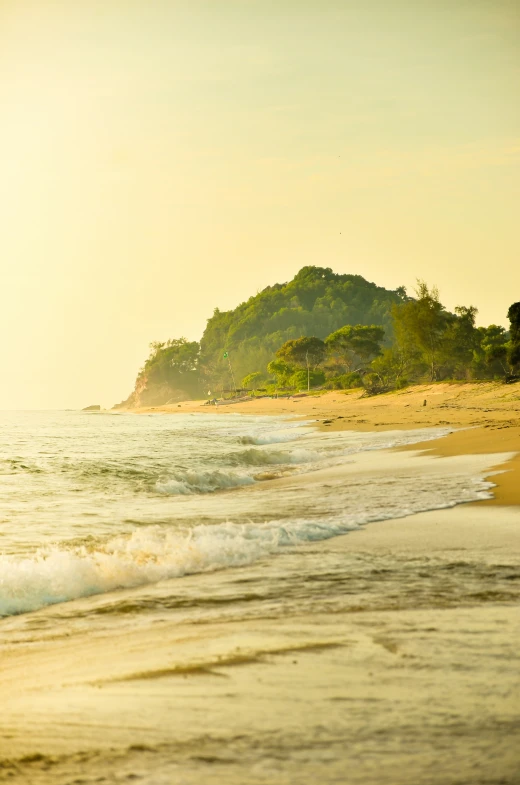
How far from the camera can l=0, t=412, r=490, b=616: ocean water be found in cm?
679

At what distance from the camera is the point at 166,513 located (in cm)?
1134

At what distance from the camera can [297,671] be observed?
373cm

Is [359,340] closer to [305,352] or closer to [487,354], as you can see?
[305,352]

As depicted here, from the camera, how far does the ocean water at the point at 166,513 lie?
679 centimetres

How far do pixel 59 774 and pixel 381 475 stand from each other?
11535mm

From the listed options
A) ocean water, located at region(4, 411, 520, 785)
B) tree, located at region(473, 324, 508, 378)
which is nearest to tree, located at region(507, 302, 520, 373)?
tree, located at region(473, 324, 508, 378)

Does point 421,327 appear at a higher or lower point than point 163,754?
higher

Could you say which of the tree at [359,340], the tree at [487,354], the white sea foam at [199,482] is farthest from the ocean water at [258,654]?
the tree at [359,340]

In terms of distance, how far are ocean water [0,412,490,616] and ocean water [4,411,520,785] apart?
44mm

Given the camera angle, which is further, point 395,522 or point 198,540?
point 395,522

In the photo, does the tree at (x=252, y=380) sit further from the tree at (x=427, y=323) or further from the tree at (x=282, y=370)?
the tree at (x=427, y=323)

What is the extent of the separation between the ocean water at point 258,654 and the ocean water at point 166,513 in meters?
0.04

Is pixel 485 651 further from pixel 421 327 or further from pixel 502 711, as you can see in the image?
pixel 421 327

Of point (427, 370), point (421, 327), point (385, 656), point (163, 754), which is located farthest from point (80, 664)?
point (427, 370)
